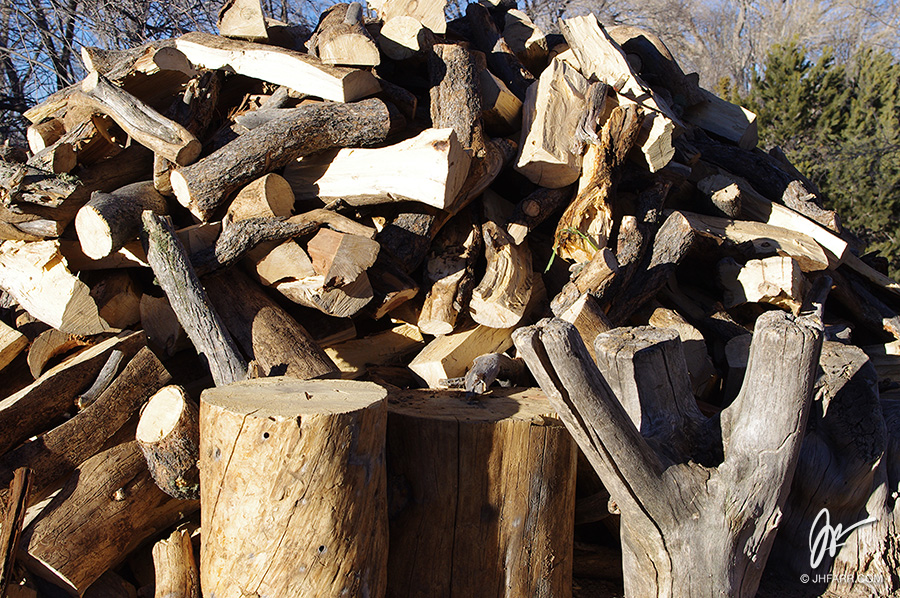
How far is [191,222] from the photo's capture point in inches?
130

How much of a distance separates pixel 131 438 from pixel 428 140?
173 centimetres

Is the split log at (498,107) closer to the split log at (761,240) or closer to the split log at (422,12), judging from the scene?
the split log at (422,12)

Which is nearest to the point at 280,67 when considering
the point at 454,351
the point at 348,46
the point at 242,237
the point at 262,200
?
the point at 348,46

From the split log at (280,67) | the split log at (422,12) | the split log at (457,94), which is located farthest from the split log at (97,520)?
the split log at (422,12)

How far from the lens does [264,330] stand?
275 centimetres

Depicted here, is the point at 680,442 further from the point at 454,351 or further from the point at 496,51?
the point at 496,51

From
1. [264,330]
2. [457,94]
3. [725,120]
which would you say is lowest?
[264,330]

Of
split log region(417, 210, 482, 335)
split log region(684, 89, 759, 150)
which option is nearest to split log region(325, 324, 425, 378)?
split log region(417, 210, 482, 335)

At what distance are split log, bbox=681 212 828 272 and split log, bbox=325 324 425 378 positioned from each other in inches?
64.9

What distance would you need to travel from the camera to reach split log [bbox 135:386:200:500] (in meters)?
2.19

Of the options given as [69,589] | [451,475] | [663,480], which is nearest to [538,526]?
[451,475]

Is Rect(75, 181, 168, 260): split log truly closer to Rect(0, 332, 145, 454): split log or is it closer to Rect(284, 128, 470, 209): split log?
Rect(0, 332, 145, 454): split log

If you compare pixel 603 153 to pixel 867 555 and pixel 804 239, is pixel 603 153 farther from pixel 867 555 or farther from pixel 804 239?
pixel 867 555

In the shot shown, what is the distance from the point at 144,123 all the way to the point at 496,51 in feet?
7.13
